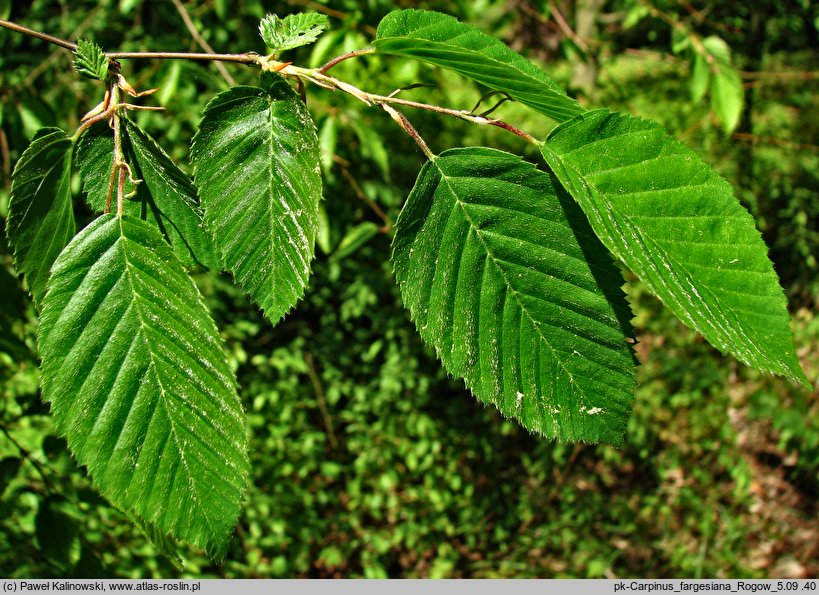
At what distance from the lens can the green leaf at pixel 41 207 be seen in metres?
0.54

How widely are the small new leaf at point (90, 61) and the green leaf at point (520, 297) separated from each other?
0.26 m

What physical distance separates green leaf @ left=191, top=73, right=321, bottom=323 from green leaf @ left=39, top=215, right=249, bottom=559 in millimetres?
46

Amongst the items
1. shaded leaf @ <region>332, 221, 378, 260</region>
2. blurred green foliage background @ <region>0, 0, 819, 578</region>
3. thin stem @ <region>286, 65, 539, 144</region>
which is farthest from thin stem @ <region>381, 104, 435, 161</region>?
blurred green foliage background @ <region>0, 0, 819, 578</region>

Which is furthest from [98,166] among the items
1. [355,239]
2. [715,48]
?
[715,48]

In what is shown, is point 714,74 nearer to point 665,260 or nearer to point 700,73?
point 700,73

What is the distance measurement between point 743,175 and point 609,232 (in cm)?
387

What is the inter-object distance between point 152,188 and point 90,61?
10 cm

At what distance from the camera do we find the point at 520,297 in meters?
0.50

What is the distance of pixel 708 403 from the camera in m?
3.63

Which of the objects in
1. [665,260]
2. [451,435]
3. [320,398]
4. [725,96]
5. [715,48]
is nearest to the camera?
[665,260]

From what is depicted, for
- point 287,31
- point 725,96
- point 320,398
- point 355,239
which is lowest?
point 320,398

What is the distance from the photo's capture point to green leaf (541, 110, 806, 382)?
450 millimetres

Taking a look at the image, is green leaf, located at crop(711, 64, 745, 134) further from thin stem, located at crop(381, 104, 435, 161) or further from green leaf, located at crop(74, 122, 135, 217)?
green leaf, located at crop(74, 122, 135, 217)

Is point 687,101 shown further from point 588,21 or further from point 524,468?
point 524,468
